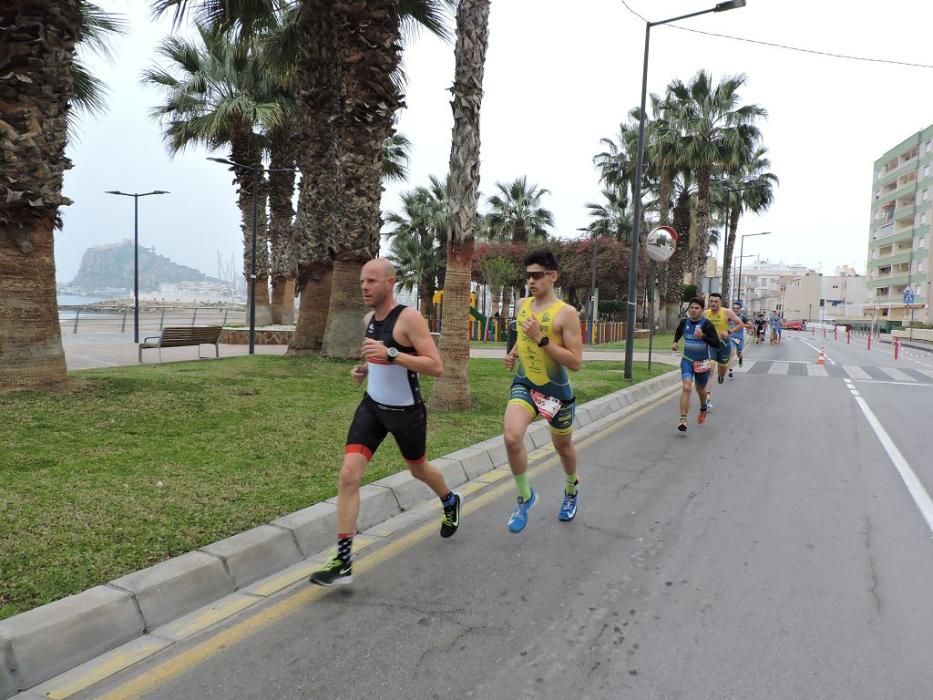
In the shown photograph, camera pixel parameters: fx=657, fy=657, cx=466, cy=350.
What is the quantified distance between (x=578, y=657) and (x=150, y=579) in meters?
2.12

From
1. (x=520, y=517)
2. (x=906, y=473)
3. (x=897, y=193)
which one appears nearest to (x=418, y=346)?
(x=520, y=517)

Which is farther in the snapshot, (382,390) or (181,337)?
(181,337)

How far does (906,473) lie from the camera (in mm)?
6660

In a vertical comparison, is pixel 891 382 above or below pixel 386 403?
below

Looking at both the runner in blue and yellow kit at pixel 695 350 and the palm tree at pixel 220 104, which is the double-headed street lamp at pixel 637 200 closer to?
the runner in blue and yellow kit at pixel 695 350

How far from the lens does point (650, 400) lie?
11984mm

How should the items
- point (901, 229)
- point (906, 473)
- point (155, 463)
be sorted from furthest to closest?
1. point (901, 229)
2. point (906, 473)
3. point (155, 463)

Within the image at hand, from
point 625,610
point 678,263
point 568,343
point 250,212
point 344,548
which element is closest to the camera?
point 625,610

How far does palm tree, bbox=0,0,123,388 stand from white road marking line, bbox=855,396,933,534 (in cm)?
893

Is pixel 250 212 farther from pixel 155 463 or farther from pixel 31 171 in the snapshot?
pixel 155 463

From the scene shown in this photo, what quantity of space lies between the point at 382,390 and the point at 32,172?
19.7 ft

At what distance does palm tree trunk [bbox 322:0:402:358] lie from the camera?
11680mm

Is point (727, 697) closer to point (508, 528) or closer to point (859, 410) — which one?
point (508, 528)

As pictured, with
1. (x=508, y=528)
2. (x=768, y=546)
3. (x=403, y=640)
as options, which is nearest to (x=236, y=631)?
(x=403, y=640)
